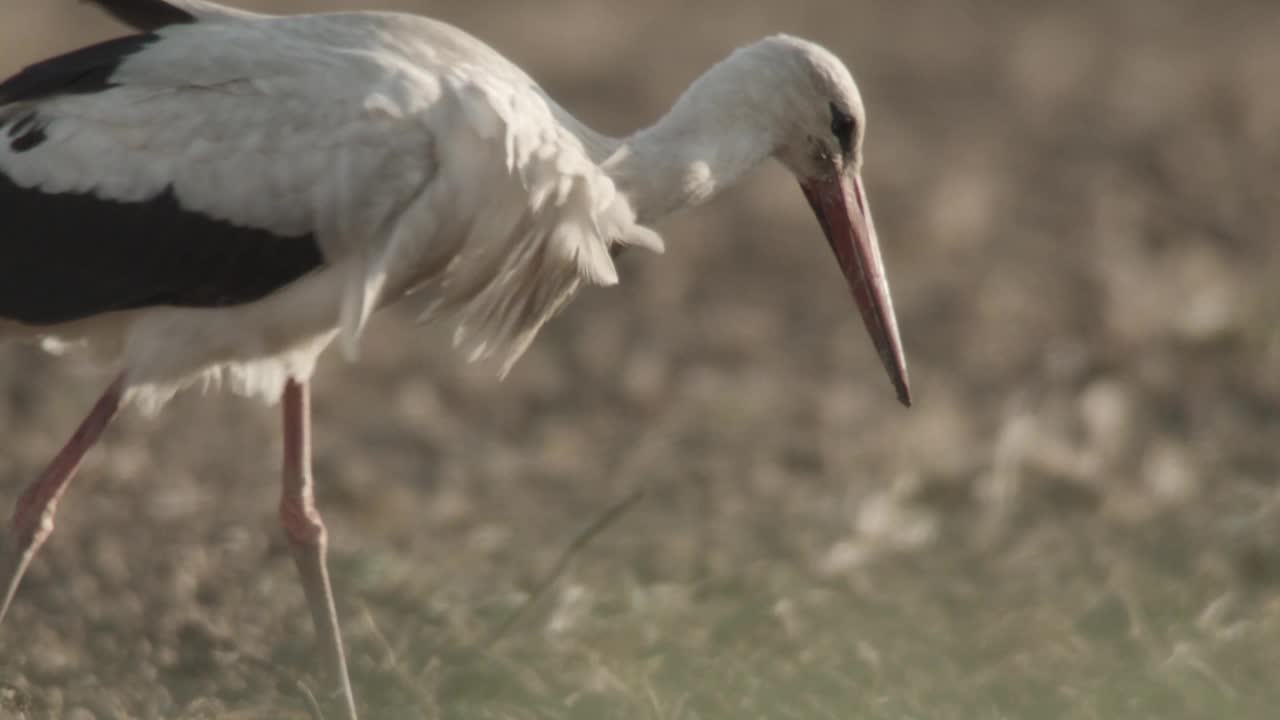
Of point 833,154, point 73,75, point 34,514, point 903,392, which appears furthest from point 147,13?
point 903,392

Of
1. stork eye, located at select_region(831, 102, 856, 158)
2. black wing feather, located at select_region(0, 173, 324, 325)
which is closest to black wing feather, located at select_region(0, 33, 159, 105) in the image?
black wing feather, located at select_region(0, 173, 324, 325)

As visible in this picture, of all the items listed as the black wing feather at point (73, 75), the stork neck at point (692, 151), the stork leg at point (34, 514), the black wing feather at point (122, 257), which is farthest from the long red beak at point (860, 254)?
the stork leg at point (34, 514)

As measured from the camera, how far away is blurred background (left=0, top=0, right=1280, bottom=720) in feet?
15.8

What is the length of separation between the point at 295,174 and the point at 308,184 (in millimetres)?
31

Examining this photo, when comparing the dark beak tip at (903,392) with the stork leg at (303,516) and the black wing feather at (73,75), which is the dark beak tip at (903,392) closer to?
the stork leg at (303,516)

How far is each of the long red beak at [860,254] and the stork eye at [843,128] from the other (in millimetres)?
72

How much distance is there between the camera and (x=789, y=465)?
6.92 metres

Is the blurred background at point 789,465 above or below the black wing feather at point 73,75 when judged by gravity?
below

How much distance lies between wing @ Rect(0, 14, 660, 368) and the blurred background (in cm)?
82

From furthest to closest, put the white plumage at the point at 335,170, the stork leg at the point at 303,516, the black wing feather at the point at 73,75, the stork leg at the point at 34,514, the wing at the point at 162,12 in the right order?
the stork leg at the point at 303,516, the wing at the point at 162,12, the stork leg at the point at 34,514, the black wing feather at the point at 73,75, the white plumage at the point at 335,170

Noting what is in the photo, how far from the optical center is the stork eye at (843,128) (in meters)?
4.65

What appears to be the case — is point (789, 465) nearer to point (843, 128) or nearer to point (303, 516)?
point (303, 516)

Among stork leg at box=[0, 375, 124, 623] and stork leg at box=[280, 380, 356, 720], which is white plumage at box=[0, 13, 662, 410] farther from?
stork leg at box=[280, 380, 356, 720]

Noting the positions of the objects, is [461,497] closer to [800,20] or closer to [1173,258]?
[1173,258]
